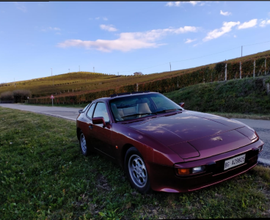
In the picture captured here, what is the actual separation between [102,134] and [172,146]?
1.70 m

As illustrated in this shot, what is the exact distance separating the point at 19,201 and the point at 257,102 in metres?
11.6

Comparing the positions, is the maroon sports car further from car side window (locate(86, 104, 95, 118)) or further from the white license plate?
car side window (locate(86, 104, 95, 118))

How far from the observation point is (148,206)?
2.54 metres

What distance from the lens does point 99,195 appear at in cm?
300

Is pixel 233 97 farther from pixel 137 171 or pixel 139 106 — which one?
pixel 137 171

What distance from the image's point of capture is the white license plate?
2387mm

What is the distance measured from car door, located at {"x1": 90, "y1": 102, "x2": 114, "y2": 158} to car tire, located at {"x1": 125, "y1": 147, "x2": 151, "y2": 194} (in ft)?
1.84

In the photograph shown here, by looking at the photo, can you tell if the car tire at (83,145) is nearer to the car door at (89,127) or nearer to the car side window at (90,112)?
the car door at (89,127)

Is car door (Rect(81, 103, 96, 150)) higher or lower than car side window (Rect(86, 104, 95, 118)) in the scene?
lower

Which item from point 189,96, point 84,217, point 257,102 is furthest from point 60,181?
point 189,96

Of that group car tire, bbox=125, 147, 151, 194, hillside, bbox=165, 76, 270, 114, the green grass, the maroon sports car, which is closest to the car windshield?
the maroon sports car

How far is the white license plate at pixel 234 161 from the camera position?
239 centimetres

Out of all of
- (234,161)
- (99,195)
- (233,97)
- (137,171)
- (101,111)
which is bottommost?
(99,195)

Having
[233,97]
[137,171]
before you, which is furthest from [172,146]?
[233,97]
